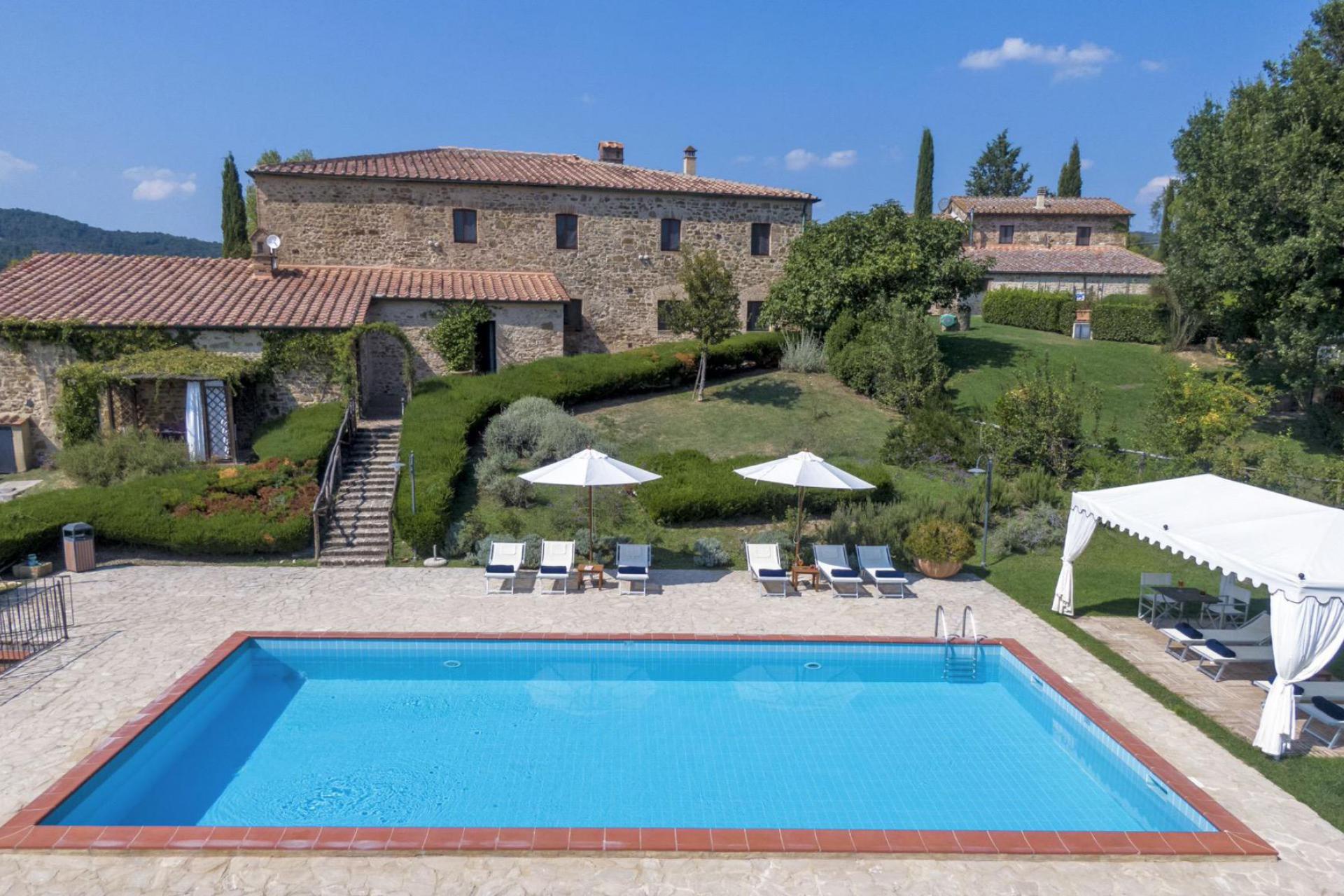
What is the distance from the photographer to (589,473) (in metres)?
14.1

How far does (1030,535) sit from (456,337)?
647 inches

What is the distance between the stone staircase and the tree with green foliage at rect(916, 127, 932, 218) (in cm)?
4242

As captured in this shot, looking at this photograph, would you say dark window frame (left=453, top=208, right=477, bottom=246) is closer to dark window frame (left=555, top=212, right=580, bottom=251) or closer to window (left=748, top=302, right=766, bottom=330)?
dark window frame (left=555, top=212, right=580, bottom=251)

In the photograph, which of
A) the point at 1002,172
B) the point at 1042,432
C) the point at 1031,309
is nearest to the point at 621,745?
the point at 1042,432

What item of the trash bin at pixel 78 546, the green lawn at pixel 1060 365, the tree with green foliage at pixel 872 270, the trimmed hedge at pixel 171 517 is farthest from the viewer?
the tree with green foliage at pixel 872 270

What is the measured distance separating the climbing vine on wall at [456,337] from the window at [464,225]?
12.5ft

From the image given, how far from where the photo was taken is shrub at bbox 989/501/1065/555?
16719mm

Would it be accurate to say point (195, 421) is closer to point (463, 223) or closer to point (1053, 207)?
point (463, 223)

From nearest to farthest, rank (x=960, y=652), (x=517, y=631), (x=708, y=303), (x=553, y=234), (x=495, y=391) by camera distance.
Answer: (x=960, y=652) < (x=517, y=631) < (x=495, y=391) < (x=708, y=303) < (x=553, y=234)

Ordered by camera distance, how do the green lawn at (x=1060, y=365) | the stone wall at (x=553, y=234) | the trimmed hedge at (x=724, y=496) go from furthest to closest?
the stone wall at (x=553, y=234) < the green lawn at (x=1060, y=365) < the trimmed hedge at (x=724, y=496)

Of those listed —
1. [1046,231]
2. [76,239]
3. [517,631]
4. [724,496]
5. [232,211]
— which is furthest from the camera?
[76,239]

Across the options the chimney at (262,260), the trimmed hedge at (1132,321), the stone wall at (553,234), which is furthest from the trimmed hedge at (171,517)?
the trimmed hedge at (1132,321)

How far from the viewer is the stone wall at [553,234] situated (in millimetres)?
26172

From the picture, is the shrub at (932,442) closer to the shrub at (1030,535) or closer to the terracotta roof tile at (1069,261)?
the shrub at (1030,535)
